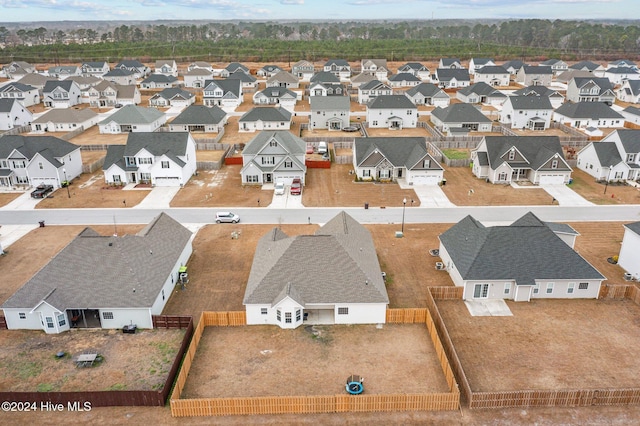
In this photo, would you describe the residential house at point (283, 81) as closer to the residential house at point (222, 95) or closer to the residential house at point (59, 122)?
the residential house at point (222, 95)

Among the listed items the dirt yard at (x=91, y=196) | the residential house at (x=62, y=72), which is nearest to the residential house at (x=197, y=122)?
the dirt yard at (x=91, y=196)

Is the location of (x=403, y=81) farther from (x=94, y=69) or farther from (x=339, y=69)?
(x=94, y=69)

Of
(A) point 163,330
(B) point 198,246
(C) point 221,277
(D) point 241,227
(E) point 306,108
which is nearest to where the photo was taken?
(A) point 163,330

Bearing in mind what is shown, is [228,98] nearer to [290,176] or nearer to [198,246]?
[290,176]

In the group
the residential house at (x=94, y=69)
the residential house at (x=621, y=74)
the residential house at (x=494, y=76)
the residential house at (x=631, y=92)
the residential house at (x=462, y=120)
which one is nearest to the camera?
the residential house at (x=462, y=120)

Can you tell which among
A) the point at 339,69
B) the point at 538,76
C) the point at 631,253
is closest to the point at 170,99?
the point at 339,69

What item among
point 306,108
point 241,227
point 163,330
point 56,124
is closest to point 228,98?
point 306,108

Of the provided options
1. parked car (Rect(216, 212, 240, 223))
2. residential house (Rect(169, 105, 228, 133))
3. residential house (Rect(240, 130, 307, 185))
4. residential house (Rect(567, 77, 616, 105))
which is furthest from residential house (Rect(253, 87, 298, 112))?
residential house (Rect(567, 77, 616, 105))
